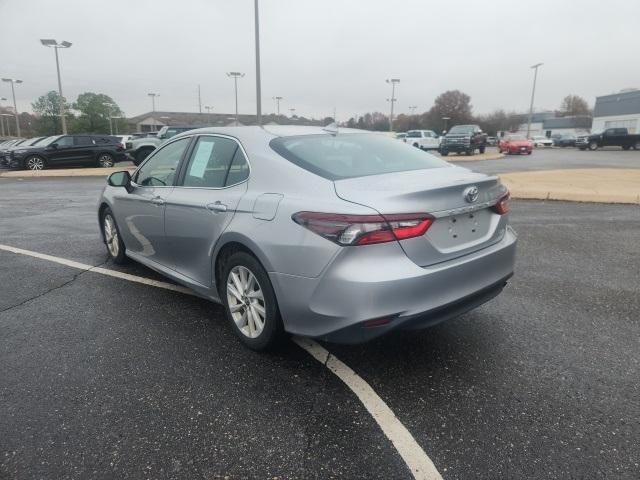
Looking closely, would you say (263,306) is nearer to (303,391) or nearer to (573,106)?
(303,391)

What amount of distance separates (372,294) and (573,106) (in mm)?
127200

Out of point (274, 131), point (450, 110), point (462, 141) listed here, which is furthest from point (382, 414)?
point (450, 110)

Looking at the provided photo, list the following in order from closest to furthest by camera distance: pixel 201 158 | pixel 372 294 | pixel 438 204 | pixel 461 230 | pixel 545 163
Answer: pixel 372 294
pixel 438 204
pixel 461 230
pixel 201 158
pixel 545 163

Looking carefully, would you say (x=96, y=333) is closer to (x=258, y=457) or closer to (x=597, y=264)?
(x=258, y=457)

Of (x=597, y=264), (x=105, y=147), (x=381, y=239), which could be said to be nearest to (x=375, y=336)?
(x=381, y=239)

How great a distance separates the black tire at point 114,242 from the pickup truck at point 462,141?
26681mm

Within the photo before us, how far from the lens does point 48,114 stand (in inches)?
3770

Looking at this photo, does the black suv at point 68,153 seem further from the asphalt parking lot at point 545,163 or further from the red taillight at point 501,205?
the red taillight at point 501,205

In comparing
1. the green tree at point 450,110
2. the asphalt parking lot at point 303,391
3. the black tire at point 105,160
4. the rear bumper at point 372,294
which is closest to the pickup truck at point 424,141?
the black tire at point 105,160

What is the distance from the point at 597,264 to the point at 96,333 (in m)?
5.05

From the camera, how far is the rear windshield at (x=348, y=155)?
3.12 meters

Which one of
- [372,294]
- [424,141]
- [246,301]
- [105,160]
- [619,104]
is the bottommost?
[105,160]

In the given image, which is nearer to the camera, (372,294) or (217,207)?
(372,294)

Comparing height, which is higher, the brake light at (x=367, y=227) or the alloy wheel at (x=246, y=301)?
the brake light at (x=367, y=227)
